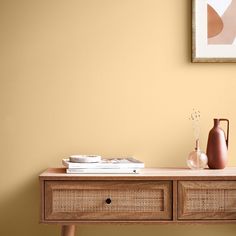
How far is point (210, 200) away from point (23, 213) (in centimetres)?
98

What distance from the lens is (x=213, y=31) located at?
8.30ft

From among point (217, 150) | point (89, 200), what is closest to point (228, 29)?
point (217, 150)

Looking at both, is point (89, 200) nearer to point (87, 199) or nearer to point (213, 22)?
point (87, 199)

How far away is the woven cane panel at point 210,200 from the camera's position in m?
2.14

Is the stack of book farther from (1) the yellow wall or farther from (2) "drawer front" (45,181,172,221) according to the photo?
(1) the yellow wall

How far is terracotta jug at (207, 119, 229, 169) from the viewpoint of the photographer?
7.68ft

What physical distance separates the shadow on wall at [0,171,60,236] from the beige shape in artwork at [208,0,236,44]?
116cm

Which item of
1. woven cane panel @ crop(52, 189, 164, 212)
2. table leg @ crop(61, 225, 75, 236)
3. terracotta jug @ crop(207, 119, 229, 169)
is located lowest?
table leg @ crop(61, 225, 75, 236)

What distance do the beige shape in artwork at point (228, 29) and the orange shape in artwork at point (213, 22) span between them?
0.05 feet

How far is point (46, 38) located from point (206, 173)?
1057mm

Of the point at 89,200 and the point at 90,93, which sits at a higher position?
the point at 90,93

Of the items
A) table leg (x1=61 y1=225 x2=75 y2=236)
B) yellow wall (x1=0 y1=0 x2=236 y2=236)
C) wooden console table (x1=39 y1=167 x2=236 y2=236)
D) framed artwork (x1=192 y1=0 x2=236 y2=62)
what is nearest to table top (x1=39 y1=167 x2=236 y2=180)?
wooden console table (x1=39 y1=167 x2=236 y2=236)

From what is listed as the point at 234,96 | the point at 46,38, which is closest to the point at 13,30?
the point at 46,38

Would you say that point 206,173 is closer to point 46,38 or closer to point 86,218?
point 86,218
